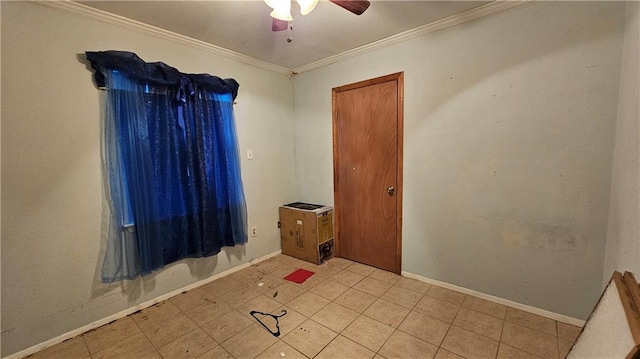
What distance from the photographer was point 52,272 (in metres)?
1.75

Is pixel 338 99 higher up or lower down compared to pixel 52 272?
higher up

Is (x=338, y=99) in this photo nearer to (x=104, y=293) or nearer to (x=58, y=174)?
(x=58, y=174)

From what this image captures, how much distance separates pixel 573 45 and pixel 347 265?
102 inches

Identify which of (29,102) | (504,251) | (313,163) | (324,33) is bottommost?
(504,251)

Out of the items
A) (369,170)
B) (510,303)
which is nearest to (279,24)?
(369,170)

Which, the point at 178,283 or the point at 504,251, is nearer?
the point at 504,251

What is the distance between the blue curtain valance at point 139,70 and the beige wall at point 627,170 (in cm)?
290

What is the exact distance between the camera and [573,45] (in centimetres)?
167

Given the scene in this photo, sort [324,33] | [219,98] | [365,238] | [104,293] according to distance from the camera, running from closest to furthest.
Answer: [104,293] → [324,33] → [219,98] → [365,238]

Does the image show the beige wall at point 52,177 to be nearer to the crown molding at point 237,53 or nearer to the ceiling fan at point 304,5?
the crown molding at point 237,53

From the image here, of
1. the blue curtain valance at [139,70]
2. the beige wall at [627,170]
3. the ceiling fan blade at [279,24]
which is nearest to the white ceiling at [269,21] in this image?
the ceiling fan blade at [279,24]

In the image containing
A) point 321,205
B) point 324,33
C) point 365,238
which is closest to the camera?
point 324,33

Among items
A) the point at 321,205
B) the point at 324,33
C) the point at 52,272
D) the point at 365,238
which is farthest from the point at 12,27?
the point at 365,238

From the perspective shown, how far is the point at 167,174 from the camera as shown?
7.14 ft
